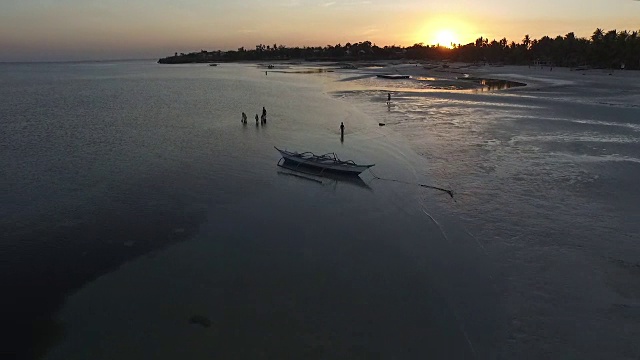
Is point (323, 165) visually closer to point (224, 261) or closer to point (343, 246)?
point (343, 246)

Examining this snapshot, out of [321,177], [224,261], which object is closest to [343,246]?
[224,261]

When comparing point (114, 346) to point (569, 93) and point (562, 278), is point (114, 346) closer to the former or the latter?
point (562, 278)

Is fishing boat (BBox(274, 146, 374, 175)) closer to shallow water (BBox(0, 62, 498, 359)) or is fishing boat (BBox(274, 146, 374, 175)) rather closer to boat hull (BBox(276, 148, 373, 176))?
boat hull (BBox(276, 148, 373, 176))

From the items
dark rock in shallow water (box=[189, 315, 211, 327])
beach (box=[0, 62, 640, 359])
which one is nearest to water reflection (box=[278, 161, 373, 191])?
beach (box=[0, 62, 640, 359])

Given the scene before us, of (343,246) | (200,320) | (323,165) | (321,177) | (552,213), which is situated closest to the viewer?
(200,320)

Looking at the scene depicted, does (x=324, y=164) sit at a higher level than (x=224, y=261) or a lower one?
higher

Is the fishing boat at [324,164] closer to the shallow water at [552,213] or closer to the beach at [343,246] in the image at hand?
the beach at [343,246]

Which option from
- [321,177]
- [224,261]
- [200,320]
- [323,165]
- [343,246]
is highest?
[323,165]
